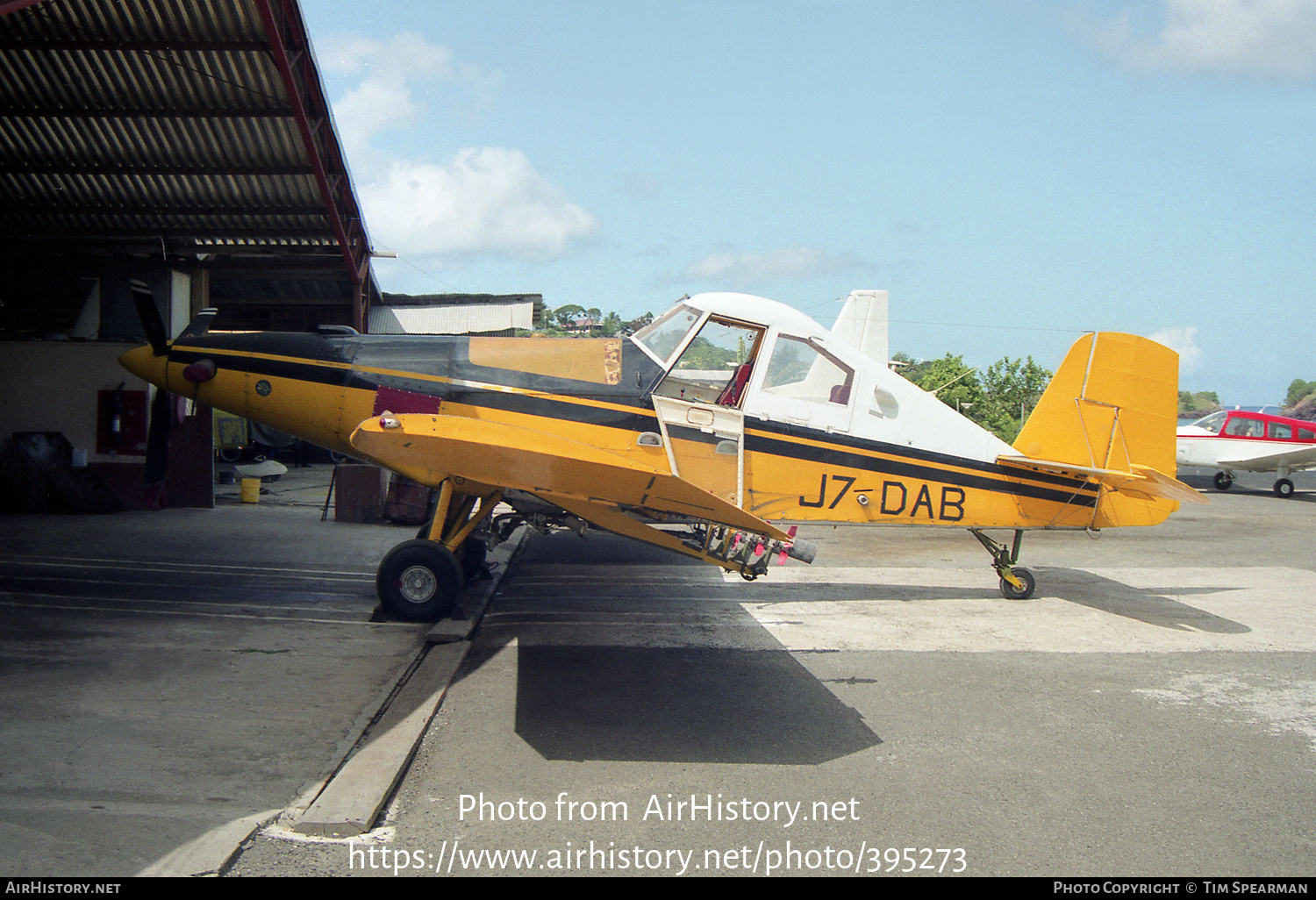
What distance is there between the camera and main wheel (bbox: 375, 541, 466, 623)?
724cm

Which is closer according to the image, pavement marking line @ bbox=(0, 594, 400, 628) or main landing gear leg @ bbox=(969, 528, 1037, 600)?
pavement marking line @ bbox=(0, 594, 400, 628)

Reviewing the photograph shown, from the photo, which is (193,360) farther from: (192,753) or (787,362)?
(787,362)

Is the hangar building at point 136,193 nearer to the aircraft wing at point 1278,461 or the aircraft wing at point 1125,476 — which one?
the aircraft wing at point 1125,476

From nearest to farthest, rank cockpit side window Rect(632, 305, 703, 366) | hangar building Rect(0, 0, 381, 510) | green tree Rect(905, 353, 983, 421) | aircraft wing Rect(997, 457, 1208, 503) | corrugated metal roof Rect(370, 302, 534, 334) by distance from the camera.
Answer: cockpit side window Rect(632, 305, 703, 366), aircraft wing Rect(997, 457, 1208, 503), hangar building Rect(0, 0, 381, 510), corrugated metal roof Rect(370, 302, 534, 334), green tree Rect(905, 353, 983, 421)

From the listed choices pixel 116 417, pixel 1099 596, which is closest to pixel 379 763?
pixel 1099 596

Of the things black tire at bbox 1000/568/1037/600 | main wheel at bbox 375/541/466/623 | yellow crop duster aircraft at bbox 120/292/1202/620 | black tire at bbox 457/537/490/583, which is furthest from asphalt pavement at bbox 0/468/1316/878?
yellow crop duster aircraft at bbox 120/292/1202/620

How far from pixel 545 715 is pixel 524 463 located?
1642 millimetres

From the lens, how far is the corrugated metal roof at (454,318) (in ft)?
82.2

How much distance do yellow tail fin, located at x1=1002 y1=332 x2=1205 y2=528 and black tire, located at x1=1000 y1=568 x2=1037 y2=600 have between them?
37.7 inches

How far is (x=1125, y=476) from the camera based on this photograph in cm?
849

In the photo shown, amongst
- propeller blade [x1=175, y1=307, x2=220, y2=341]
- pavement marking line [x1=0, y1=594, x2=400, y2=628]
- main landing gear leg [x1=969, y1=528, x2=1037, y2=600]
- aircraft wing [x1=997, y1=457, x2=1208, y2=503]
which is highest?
propeller blade [x1=175, y1=307, x2=220, y2=341]

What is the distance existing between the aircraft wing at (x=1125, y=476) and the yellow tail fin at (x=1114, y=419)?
25mm

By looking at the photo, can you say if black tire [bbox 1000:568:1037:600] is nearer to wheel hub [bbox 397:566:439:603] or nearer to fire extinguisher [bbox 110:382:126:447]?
wheel hub [bbox 397:566:439:603]

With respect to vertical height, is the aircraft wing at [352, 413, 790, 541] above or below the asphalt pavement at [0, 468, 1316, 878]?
above
